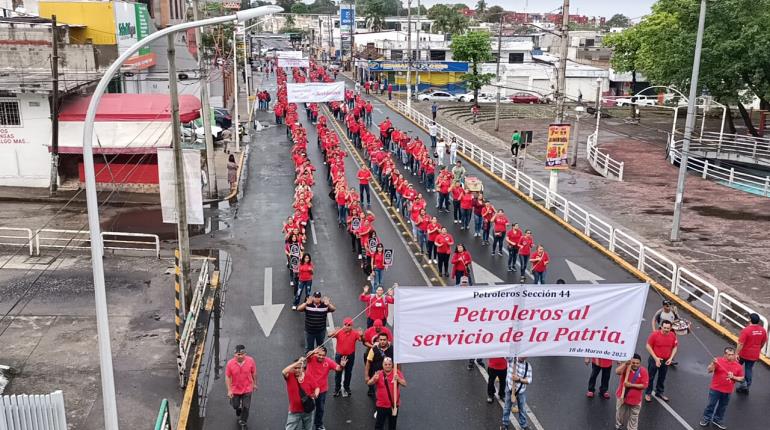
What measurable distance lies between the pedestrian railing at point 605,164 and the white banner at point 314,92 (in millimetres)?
14956

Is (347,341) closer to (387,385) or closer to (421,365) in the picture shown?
(387,385)

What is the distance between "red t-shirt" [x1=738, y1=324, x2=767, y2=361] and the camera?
11984 millimetres

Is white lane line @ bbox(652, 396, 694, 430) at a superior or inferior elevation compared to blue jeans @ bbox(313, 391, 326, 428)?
inferior

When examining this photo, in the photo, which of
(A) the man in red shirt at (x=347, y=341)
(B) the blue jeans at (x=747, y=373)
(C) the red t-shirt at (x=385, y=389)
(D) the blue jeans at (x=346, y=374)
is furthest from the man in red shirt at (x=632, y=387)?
(D) the blue jeans at (x=346, y=374)

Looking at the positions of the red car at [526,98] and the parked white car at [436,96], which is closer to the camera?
the parked white car at [436,96]

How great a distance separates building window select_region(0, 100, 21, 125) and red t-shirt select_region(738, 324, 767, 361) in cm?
2580

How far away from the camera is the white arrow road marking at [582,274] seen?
1838 centimetres

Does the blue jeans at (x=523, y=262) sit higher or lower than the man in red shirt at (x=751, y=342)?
lower

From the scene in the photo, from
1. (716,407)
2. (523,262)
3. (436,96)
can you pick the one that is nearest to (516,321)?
(716,407)

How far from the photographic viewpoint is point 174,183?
14688mm

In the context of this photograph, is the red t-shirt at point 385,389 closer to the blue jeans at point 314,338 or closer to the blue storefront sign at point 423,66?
the blue jeans at point 314,338

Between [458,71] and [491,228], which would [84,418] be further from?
[458,71]

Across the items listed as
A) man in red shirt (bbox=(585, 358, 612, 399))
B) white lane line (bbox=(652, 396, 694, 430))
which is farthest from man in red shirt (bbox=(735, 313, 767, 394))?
man in red shirt (bbox=(585, 358, 612, 399))

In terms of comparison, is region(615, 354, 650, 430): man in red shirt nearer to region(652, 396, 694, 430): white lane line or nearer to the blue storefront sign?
region(652, 396, 694, 430): white lane line
